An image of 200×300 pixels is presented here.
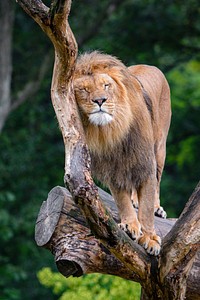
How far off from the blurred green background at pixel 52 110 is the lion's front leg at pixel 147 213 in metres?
7.33

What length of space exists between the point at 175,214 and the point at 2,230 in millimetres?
2709

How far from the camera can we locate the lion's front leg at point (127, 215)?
20.0 feet

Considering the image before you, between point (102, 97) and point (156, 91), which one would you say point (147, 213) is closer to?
point (102, 97)

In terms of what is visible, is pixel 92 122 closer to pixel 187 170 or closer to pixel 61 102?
pixel 61 102

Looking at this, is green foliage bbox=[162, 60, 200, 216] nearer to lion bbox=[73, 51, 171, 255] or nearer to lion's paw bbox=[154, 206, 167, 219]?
lion's paw bbox=[154, 206, 167, 219]

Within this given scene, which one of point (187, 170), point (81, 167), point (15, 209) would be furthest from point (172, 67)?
point (81, 167)

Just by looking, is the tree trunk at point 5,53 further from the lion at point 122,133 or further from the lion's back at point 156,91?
the lion at point 122,133

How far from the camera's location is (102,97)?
5672mm

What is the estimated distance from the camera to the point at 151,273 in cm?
567

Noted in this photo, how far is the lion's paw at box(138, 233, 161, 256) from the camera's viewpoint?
5824mm

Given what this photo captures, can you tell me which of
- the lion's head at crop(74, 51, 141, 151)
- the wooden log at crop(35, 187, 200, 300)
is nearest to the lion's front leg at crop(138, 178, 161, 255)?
the wooden log at crop(35, 187, 200, 300)

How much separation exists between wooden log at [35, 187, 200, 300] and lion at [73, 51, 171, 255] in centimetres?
26

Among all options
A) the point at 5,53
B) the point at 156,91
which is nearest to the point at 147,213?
the point at 156,91

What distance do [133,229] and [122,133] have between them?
60cm
